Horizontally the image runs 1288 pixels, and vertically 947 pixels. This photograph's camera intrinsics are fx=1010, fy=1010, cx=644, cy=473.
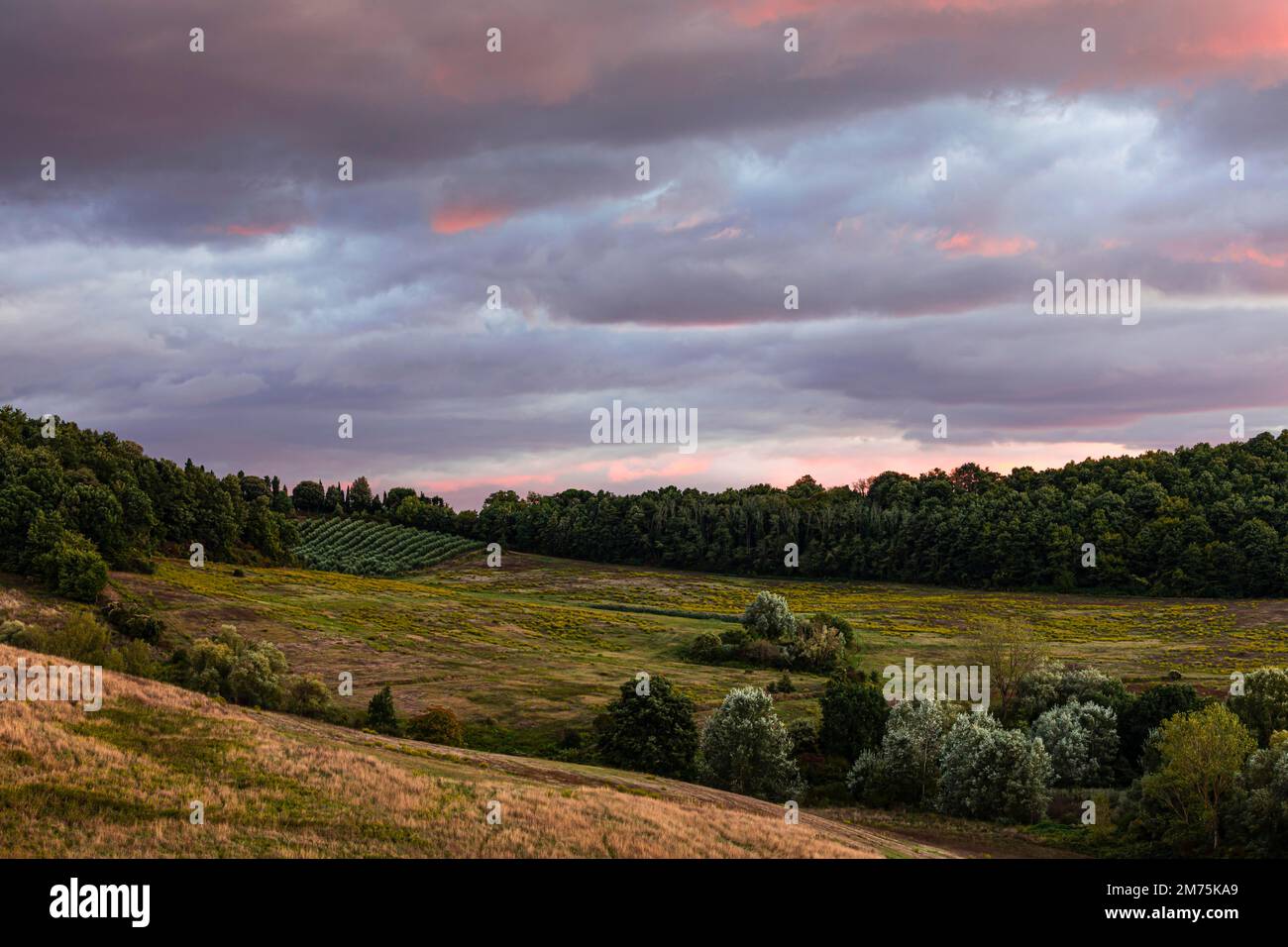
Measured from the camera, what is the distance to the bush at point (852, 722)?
252 feet

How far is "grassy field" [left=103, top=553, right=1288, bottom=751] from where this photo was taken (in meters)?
92.8

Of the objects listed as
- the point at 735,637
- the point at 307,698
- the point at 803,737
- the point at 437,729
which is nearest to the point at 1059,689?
the point at 803,737

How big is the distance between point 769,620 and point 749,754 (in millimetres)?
58565

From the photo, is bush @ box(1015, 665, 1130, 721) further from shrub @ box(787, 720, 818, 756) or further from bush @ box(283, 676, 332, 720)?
bush @ box(283, 676, 332, 720)

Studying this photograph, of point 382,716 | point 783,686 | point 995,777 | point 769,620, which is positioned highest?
point 769,620

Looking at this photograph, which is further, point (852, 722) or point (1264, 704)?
point (852, 722)

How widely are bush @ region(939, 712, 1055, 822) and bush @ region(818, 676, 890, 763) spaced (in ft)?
28.0

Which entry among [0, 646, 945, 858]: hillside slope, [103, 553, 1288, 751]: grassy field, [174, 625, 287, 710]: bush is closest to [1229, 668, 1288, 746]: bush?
[103, 553, 1288, 751]: grassy field

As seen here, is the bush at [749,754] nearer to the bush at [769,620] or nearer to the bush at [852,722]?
the bush at [852,722]

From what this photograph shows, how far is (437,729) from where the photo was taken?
72500mm

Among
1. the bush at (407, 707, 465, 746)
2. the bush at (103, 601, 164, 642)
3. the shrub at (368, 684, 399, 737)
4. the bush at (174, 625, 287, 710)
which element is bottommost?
the bush at (407, 707, 465, 746)

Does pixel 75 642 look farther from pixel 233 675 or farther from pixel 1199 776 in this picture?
pixel 1199 776

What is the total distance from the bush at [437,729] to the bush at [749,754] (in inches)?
713

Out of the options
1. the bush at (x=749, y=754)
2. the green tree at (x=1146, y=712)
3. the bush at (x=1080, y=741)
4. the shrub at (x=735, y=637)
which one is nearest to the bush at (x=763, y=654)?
the shrub at (x=735, y=637)
